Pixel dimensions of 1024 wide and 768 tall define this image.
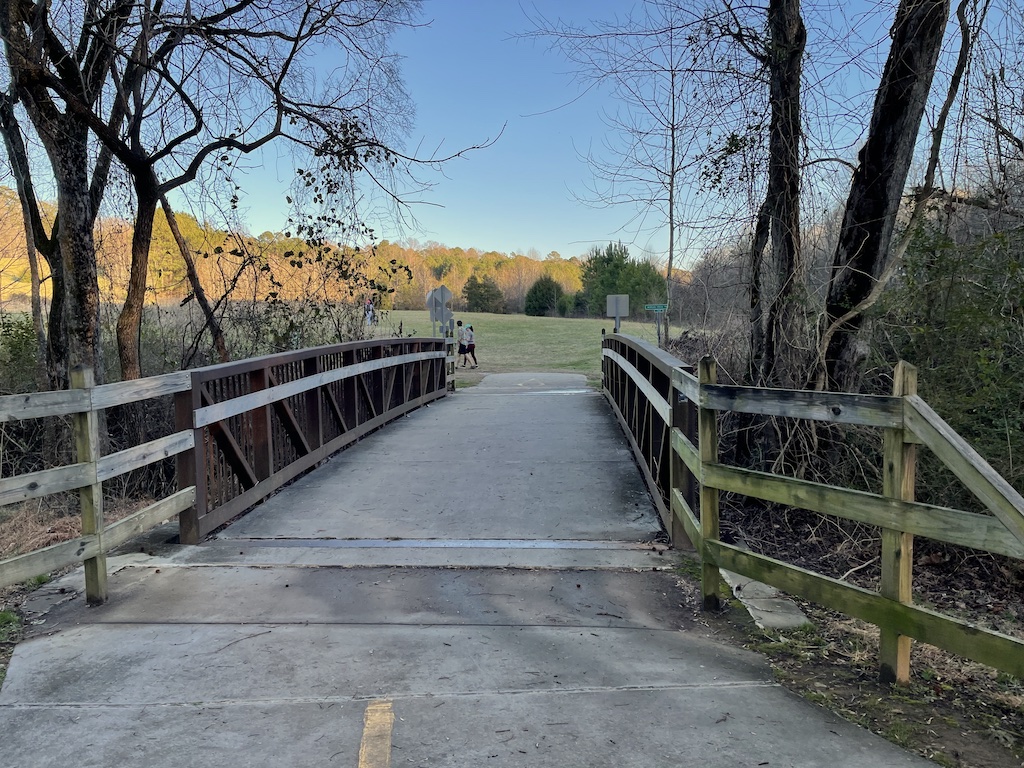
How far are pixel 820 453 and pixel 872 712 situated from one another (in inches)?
135

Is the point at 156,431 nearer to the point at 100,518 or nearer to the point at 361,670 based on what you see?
the point at 100,518

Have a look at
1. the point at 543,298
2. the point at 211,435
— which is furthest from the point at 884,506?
the point at 543,298

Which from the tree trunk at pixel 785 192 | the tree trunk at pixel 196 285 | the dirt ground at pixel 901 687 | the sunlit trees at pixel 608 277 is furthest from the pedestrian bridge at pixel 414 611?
the sunlit trees at pixel 608 277

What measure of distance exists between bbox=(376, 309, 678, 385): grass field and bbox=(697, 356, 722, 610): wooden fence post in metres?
13.0

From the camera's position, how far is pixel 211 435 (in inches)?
216

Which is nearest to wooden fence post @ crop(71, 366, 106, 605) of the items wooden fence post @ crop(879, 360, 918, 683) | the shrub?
wooden fence post @ crop(879, 360, 918, 683)

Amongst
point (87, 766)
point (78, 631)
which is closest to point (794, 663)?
point (87, 766)

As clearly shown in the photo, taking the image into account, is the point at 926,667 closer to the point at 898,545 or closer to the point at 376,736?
the point at 898,545

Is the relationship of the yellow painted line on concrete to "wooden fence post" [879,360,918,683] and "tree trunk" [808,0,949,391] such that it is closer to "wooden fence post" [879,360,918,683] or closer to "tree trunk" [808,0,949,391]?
"wooden fence post" [879,360,918,683]

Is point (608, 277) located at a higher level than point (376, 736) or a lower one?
higher

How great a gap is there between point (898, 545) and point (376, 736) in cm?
211

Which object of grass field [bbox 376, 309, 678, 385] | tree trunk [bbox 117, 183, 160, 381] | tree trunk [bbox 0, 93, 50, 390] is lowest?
grass field [bbox 376, 309, 678, 385]

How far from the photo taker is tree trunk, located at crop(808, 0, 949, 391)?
5512 millimetres

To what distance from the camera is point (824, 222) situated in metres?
6.66
